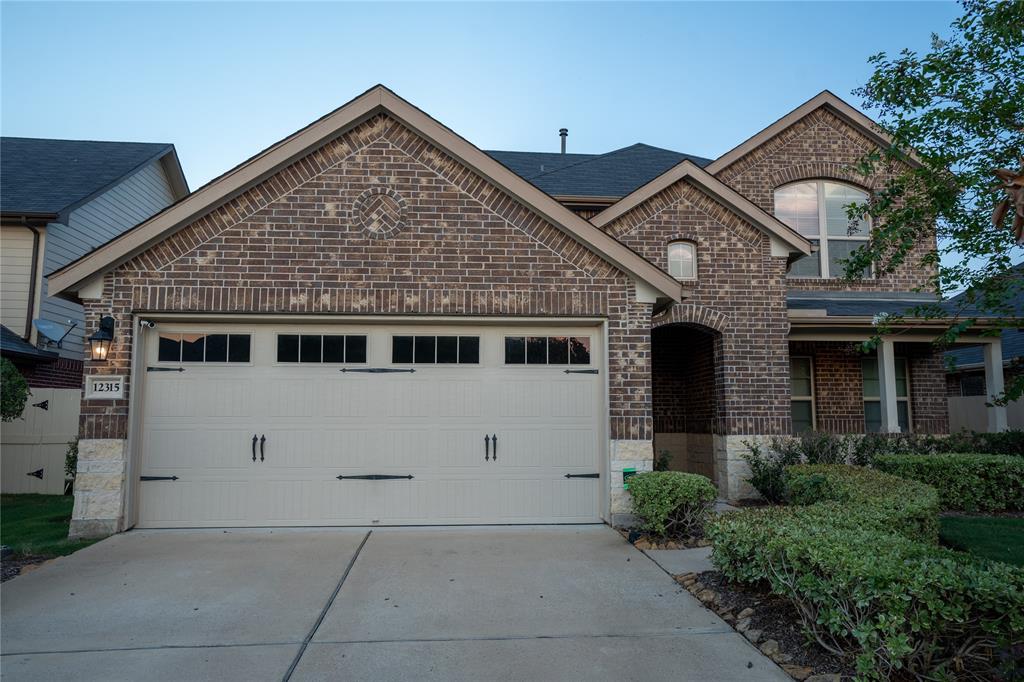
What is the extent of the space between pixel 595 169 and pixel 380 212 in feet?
27.7

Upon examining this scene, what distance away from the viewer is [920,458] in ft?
34.2

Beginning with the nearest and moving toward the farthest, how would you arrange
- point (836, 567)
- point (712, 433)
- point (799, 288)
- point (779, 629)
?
point (836, 567), point (779, 629), point (712, 433), point (799, 288)

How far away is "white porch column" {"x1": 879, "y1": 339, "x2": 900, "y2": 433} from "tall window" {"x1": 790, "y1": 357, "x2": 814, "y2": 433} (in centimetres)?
132

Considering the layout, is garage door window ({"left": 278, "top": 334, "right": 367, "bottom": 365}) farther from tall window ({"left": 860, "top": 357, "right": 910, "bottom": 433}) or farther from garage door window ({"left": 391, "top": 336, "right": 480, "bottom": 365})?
tall window ({"left": 860, "top": 357, "right": 910, "bottom": 433})

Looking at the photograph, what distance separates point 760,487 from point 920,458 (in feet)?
8.28

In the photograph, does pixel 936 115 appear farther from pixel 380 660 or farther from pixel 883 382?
pixel 883 382

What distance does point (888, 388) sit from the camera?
12875 millimetres

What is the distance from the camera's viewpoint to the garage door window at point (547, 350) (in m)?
8.98

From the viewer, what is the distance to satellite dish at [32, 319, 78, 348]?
13.0 metres

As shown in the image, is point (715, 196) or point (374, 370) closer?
point (374, 370)

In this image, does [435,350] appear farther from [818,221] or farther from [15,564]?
[818,221]

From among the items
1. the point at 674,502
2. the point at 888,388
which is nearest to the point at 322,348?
the point at 674,502

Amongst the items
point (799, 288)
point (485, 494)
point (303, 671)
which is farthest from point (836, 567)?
point (799, 288)

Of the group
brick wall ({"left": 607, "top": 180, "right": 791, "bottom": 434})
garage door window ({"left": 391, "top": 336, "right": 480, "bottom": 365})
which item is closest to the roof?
garage door window ({"left": 391, "top": 336, "right": 480, "bottom": 365})
